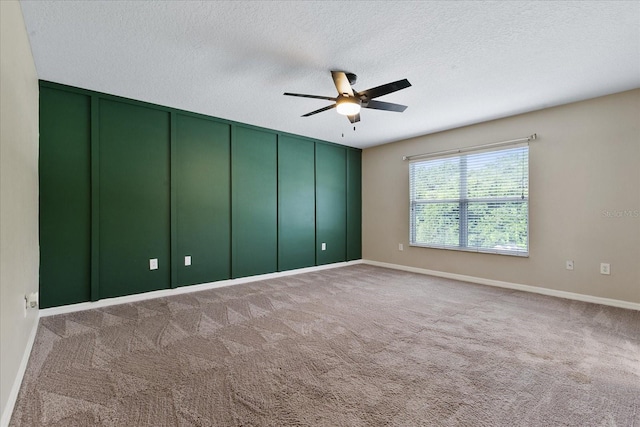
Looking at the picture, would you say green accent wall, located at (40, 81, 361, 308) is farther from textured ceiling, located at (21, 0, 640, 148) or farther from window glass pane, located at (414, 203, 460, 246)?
window glass pane, located at (414, 203, 460, 246)

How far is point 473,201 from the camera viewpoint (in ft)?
15.1

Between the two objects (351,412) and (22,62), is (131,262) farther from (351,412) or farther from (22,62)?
(351,412)

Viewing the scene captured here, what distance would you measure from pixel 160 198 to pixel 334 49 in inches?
109

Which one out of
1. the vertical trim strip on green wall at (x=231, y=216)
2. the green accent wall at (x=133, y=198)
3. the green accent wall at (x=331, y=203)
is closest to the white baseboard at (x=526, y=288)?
the green accent wall at (x=331, y=203)

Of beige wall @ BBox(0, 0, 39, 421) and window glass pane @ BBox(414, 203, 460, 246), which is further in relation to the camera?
window glass pane @ BBox(414, 203, 460, 246)

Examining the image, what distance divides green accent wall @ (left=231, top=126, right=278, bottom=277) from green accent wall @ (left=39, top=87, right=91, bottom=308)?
1727 mm

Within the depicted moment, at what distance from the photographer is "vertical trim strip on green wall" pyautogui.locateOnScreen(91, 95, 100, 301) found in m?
3.31

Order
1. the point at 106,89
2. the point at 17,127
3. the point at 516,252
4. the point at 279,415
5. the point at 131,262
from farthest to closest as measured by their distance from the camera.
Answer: the point at 516,252 → the point at 131,262 → the point at 106,89 → the point at 17,127 → the point at 279,415

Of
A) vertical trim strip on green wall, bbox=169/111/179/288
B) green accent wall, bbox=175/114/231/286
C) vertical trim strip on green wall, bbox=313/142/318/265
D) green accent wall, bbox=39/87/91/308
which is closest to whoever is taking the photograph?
green accent wall, bbox=39/87/91/308

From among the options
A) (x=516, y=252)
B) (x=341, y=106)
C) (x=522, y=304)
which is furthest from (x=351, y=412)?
(x=516, y=252)

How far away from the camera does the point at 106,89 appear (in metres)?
3.30

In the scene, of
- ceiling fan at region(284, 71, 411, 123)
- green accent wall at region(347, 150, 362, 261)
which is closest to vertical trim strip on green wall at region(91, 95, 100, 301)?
ceiling fan at region(284, 71, 411, 123)

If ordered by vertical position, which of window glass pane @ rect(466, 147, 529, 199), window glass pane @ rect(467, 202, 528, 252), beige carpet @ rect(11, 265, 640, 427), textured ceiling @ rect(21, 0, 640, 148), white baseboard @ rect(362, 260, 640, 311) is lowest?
beige carpet @ rect(11, 265, 640, 427)

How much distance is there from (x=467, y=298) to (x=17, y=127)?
4469 millimetres
